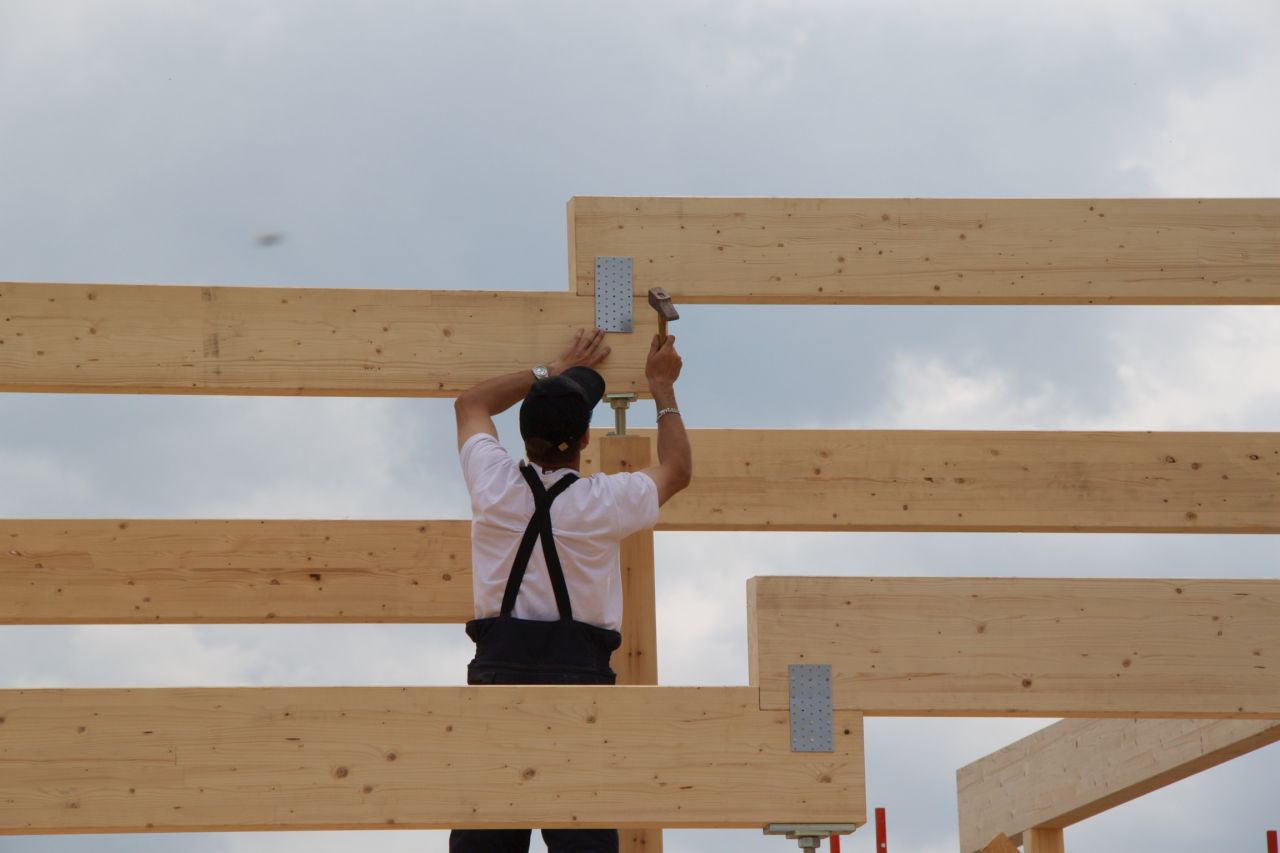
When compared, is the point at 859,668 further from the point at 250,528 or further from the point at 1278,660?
the point at 250,528

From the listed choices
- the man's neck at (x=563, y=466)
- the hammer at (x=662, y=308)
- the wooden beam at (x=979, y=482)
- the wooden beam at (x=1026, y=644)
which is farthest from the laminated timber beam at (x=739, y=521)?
the man's neck at (x=563, y=466)

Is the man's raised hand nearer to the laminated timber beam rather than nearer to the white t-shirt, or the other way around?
the white t-shirt

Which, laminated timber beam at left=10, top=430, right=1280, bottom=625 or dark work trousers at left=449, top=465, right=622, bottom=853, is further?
laminated timber beam at left=10, top=430, right=1280, bottom=625

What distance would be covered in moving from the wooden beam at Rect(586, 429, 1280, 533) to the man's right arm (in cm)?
166

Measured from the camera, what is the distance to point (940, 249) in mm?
5715

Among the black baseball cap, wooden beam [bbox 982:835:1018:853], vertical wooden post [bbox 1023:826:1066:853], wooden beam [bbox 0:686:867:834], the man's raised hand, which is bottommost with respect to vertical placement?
wooden beam [bbox 982:835:1018:853]

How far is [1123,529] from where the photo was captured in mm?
6680

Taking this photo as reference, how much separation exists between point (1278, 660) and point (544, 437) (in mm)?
2050

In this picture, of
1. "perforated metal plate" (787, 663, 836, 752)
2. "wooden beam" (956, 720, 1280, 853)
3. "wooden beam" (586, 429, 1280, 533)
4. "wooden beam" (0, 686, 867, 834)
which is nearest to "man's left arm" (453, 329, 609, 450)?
"wooden beam" (0, 686, 867, 834)

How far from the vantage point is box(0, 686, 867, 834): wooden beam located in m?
4.20

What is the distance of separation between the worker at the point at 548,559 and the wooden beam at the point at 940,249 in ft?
2.88

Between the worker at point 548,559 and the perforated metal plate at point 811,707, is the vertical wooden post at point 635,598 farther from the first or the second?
the perforated metal plate at point 811,707

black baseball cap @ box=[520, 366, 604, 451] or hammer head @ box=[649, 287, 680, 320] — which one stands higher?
hammer head @ box=[649, 287, 680, 320]

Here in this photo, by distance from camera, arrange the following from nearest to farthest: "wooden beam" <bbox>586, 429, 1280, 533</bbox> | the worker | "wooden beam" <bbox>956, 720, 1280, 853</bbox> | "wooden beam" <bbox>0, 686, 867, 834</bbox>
A: "wooden beam" <bbox>0, 686, 867, 834</bbox>
the worker
"wooden beam" <bbox>586, 429, 1280, 533</bbox>
"wooden beam" <bbox>956, 720, 1280, 853</bbox>
